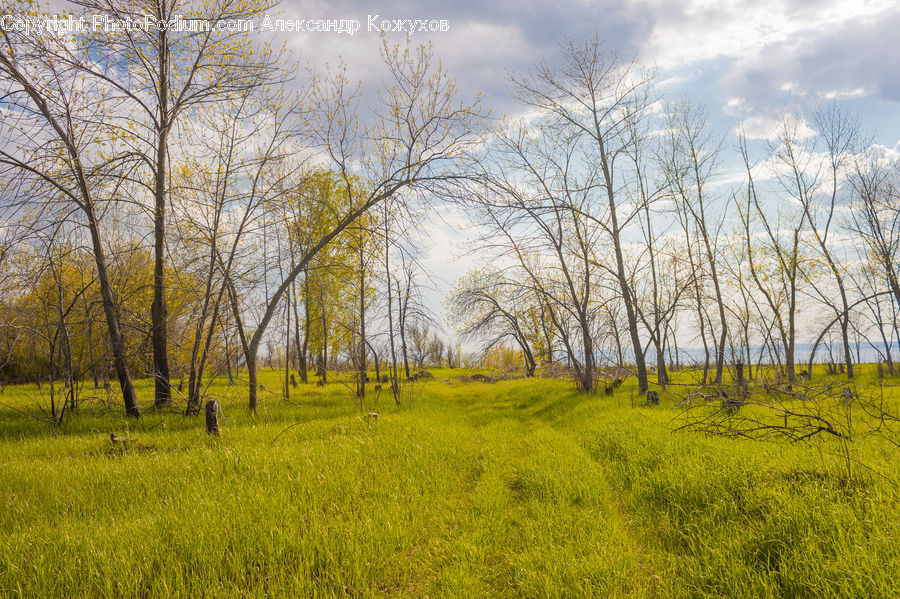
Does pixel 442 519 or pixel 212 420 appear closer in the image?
pixel 442 519

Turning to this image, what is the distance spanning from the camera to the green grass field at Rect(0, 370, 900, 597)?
279 centimetres

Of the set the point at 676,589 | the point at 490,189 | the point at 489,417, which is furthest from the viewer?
the point at 489,417

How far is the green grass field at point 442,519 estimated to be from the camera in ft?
9.14

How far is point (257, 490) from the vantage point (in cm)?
427

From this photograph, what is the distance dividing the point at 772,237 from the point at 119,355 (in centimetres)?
2787

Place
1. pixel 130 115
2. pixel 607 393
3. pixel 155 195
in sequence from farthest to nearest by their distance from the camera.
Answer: pixel 607 393 → pixel 155 195 → pixel 130 115

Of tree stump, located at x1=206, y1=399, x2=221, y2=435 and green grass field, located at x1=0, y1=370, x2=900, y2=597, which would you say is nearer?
green grass field, located at x1=0, y1=370, x2=900, y2=597

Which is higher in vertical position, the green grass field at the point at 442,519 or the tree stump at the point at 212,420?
the tree stump at the point at 212,420

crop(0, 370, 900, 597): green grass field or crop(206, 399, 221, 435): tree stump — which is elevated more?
crop(206, 399, 221, 435): tree stump

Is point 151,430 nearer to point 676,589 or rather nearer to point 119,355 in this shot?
point 119,355

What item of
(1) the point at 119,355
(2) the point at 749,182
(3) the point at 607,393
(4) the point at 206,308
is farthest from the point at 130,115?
(2) the point at 749,182

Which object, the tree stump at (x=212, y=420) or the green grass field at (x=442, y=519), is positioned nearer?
the green grass field at (x=442, y=519)

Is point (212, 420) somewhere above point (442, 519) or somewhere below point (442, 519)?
above

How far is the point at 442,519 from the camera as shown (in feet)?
14.1
